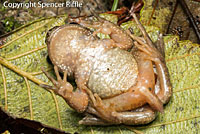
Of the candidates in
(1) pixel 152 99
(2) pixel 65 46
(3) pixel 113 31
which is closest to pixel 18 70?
(2) pixel 65 46

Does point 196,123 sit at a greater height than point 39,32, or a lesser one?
lesser

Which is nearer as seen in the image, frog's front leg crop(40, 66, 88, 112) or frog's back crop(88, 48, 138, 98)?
frog's front leg crop(40, 66, 88, 112)

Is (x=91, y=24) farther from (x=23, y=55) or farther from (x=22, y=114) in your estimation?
(x=22, y=114)

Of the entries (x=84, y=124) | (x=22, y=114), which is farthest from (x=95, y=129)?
(x=22, y=114)

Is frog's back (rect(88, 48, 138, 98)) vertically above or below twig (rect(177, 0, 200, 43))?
below

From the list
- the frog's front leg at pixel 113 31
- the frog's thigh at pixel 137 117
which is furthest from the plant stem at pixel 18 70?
the frog's thigh at pixel 137 117

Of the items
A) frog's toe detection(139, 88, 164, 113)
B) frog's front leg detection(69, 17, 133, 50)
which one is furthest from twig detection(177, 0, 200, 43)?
frog's toe detection(139, 88, 164, 113)

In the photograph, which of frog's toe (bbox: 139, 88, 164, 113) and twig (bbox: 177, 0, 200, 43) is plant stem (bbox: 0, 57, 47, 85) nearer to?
frog's toe (bbox: 139, 88, 164, 113)

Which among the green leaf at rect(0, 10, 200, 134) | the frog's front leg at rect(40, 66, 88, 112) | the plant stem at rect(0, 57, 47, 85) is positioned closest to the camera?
the frog's front leg at rect(40, 66, 88, 112)

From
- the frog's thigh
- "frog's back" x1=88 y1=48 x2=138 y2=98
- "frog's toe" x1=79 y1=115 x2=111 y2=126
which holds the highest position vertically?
"frog's back" x1=88 y1=48 x2=138 y2=98
